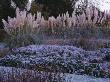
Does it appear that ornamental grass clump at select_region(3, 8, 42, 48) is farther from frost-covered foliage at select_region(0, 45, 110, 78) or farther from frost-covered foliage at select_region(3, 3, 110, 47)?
frost-covered foliage at select_region(0, 45, 110, 78)

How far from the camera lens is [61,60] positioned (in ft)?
34.4

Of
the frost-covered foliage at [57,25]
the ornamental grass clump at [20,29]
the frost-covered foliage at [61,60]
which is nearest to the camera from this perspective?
the frost-covered foliage at [61,60]

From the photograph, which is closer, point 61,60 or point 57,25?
point 61,60

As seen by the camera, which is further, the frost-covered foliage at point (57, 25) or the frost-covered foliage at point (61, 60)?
the frost-covered foliage at point (57, 25)

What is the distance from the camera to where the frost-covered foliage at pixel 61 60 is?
31.5 feet

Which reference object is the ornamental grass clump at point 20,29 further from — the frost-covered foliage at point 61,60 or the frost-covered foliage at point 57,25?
the frost-covered foliage at point 61,60

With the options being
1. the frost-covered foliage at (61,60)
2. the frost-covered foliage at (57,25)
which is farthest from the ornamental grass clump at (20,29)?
the frost-covered foliage at (61,60)

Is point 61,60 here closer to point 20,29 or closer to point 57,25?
point 20,29

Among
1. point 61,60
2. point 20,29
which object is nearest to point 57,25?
point 20,29

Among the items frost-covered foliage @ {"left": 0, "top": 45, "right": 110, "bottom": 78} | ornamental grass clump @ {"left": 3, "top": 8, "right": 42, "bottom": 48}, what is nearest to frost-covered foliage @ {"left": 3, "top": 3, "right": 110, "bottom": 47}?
ornamental grass clump @ {"left": 3, "top": 8, "right": 42, "bottom": 48}

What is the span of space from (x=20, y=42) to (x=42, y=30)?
91.2 inches

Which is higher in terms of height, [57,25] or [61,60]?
[61,60]

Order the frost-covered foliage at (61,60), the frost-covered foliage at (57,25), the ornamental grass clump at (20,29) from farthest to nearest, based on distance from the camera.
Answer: the frost-covered foliage at (57,25)
the ornamental grass clump at (20,29)
the frost-covered foliage at (61,60)

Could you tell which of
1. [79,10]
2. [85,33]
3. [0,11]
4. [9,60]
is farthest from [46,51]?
[79,10]
